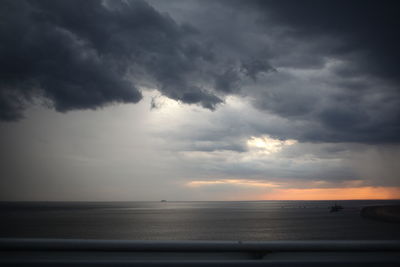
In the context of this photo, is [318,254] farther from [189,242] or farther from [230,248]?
[189,242]

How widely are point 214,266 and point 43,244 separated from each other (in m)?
0.84

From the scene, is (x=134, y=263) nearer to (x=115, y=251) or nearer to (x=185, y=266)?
(x=115, y=251)

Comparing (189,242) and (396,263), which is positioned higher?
(189,242)

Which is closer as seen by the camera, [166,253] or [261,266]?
[261,266]

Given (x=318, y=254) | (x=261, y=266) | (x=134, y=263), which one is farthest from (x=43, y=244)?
(x=318, y=254)

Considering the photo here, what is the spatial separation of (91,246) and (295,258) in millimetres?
999

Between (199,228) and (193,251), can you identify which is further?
(199,228)

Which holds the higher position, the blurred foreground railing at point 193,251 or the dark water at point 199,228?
the blurred foreground railing at point 193,251

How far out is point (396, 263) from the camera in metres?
1.33

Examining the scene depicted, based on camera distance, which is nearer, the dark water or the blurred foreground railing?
the blurred foreground railing

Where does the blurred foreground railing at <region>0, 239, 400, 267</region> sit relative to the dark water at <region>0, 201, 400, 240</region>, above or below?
above

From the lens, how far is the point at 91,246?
1357 millimetres

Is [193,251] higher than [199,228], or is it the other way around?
[193,251]

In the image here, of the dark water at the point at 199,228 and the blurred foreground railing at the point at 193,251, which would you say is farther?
the dark water at the point at 199,228
